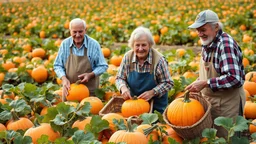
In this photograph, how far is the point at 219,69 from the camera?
4.11 m

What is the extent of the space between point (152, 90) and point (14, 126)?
5.67ft

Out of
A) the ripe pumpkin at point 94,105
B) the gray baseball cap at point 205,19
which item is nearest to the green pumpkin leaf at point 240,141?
the gray baseball cap at point 205,19

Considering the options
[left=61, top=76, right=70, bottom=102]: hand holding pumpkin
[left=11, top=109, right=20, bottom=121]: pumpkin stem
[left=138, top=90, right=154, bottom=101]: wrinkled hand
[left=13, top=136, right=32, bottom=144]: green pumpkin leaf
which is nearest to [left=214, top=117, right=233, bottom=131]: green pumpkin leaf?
[left=138, top=90, right=154, bottom=101]: wrinkled hand

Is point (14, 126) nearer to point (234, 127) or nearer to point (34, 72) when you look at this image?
point (234, 127)

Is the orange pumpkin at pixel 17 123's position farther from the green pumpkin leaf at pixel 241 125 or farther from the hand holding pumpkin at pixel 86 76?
the green pumpkin leaf at pixel 241 125

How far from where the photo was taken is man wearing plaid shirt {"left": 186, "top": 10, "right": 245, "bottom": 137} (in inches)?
155

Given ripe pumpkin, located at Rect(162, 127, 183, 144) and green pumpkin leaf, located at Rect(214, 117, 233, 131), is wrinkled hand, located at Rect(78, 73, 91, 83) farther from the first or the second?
green pumpkin leaf, located at Rect(214, 117, 233, 131)

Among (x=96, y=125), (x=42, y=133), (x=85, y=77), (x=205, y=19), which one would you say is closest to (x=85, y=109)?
(x=96, y=125)

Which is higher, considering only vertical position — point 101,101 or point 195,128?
point 195,128

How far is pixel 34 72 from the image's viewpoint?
7.41m

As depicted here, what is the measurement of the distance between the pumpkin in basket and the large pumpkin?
2.57ft

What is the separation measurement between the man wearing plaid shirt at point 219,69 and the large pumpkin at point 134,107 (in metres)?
0.76

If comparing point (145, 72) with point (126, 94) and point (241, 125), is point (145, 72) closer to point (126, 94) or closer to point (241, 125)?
point (126, 94)

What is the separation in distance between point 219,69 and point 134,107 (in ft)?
3.80
